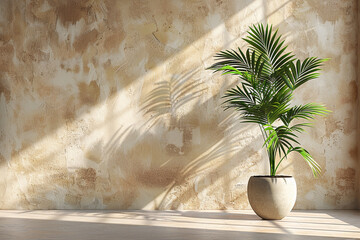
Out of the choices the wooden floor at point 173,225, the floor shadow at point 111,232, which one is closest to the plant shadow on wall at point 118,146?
the wooden floor at point 173,225

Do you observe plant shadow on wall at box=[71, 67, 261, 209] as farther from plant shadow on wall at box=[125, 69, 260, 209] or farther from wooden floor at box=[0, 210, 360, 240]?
wooden floor at box=[0, 210, 360, 240]

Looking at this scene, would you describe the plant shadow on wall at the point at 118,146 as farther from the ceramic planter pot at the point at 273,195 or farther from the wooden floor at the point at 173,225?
the ceramic planter pot at the point at 273,195

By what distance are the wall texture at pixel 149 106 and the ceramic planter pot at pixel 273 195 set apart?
2.32ft

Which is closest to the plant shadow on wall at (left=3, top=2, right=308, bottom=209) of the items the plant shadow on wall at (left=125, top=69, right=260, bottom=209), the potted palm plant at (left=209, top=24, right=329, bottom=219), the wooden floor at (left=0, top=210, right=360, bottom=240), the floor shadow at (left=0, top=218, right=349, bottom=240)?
the plant shadow on wall at (left=125, top=69, right=260, bottom=209)

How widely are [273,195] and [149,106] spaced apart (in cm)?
161

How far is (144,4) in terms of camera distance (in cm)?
475

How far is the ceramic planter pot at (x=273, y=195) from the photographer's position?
387 centimetres

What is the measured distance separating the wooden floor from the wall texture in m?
0.28

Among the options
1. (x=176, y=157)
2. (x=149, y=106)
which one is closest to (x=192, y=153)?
(x=176, y=157)

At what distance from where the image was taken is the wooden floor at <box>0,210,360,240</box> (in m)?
3.24

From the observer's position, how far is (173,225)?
371 cm

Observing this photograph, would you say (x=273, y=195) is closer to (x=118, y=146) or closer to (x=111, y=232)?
(x=111, y=232)

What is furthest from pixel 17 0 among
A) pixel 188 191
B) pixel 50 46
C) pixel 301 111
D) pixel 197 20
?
pixel 301 111

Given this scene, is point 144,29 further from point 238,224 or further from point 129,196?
point 238,224
